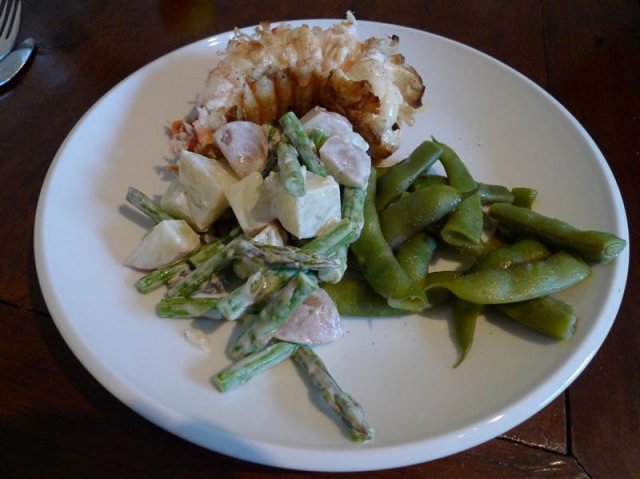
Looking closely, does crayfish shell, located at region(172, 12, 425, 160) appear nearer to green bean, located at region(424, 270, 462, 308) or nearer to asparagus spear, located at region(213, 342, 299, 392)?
green bean, located at region(424, 270, 462, 308)

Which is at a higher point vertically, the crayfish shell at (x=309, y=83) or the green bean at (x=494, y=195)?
the crayfish shell at (x=309, y=83)

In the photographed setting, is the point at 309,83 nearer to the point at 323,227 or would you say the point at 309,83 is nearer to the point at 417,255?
the point at 323,227

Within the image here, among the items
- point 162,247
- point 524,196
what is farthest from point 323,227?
point 524,196

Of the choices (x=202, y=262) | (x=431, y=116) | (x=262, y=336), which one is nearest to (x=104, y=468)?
(x=262, y=336)

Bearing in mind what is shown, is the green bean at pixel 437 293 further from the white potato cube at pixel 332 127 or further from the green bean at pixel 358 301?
the white potato cube at pixel 332 127

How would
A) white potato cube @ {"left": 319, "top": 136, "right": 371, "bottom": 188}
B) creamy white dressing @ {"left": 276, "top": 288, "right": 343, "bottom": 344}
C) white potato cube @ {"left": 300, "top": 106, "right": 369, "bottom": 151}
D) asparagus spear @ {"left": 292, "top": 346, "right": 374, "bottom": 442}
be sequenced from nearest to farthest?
asparagus spear @ {"left": 292, "top": 346, "right": 374, "bottom": 442} → creamy white dressing @ {"left": 276, "top": 288, "right": 343, "bottom": 344} → white potato cube @ {"left": 319, "top": 136, "right": 371, "bottom": 188} → white potato cube @ {"left": 300, "top": 106, "right": 369, "bottom": 151}

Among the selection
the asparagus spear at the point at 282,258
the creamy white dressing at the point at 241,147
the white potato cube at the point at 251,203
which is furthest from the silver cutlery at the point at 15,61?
the asparagus spear at the point at 282,258

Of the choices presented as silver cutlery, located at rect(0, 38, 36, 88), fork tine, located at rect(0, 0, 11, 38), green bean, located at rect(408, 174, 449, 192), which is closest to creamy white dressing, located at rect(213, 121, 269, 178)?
green bean, located at rect(408, 174, 449, 192)
